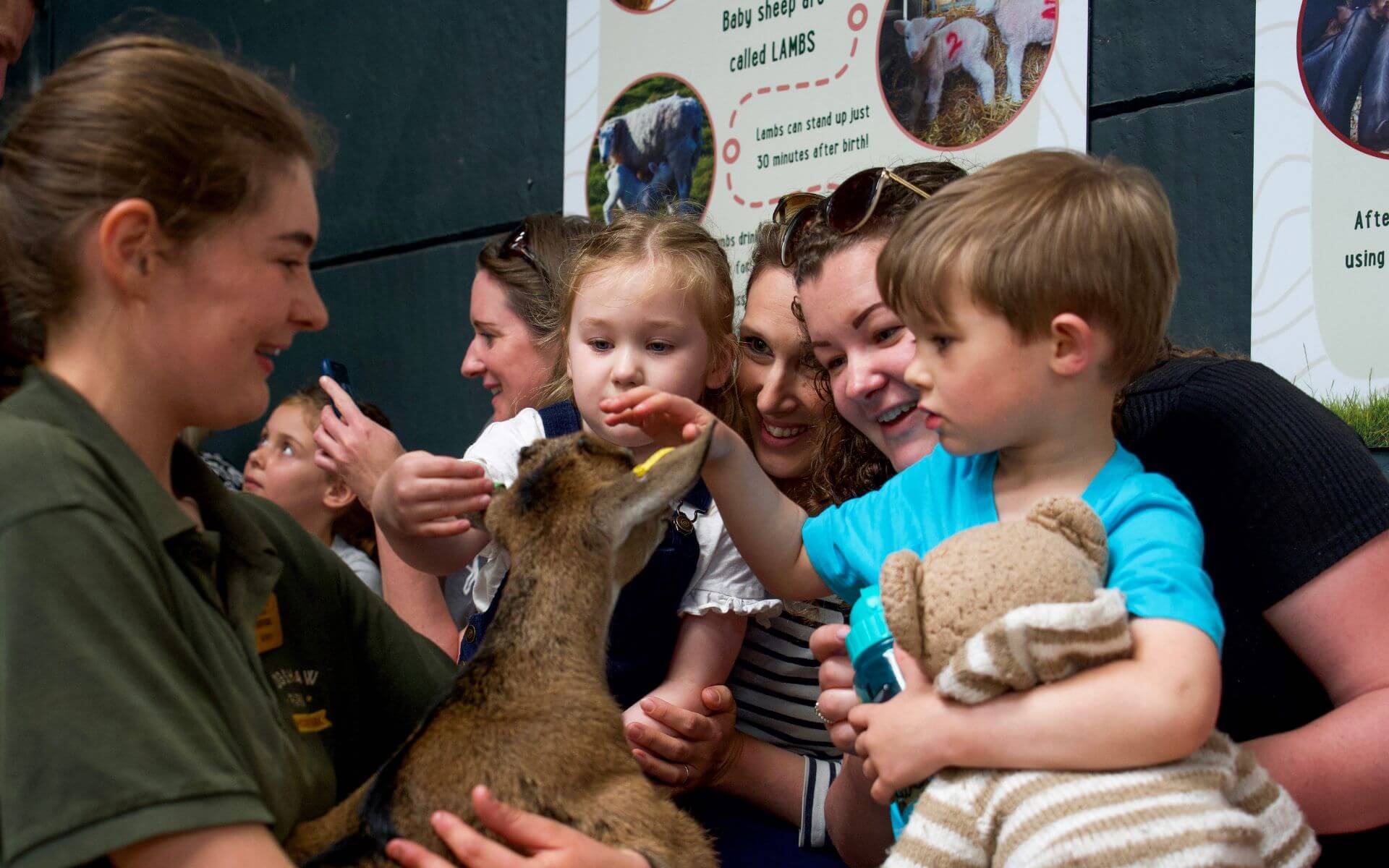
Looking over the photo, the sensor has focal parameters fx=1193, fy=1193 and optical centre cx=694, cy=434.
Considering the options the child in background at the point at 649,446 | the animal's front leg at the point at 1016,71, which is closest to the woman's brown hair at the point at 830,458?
the child in background at the point at 649,446

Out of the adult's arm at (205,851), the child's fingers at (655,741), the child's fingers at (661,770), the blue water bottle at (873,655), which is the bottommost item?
the child's fingers at (661,770)

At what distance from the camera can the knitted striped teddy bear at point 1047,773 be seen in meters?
1.52

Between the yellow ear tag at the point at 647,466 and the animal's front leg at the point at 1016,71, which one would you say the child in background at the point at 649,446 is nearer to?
the yellow ear tag at the point at 647,466

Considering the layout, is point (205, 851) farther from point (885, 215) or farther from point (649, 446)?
point (885, 215)

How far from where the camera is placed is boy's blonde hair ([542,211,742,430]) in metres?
3.05

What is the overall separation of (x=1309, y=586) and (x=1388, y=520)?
16cm

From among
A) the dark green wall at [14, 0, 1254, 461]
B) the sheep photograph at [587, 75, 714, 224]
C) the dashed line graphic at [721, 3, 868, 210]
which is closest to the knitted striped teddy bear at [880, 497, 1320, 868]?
the dashed line graphic at [721, 3, 868, 210]

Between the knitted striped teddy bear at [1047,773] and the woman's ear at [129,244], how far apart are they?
3.61 feet

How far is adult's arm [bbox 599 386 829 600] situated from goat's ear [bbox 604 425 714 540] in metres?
0.24

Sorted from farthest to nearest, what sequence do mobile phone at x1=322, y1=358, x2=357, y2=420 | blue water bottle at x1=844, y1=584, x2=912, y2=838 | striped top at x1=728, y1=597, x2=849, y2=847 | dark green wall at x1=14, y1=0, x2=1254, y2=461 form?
dark green wall at x1=14, y1=0, x2=1254, y2=461, mobile phone at x1=322, y1=358, x2=357, y2=420, striped top at x1=728, y1=597, x2=849, y2=847, blue water bottle at x1=844, y1=584, x2=912, y2=838

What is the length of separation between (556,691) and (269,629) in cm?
50

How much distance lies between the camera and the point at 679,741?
249 centimetres

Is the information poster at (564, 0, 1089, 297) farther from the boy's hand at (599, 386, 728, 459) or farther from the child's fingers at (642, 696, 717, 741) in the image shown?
the child's fingers at (642, 696, 717, 741)

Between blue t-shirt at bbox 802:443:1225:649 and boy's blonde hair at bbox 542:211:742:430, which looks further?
boy's blonde hair at bbox 542:211:742:430
